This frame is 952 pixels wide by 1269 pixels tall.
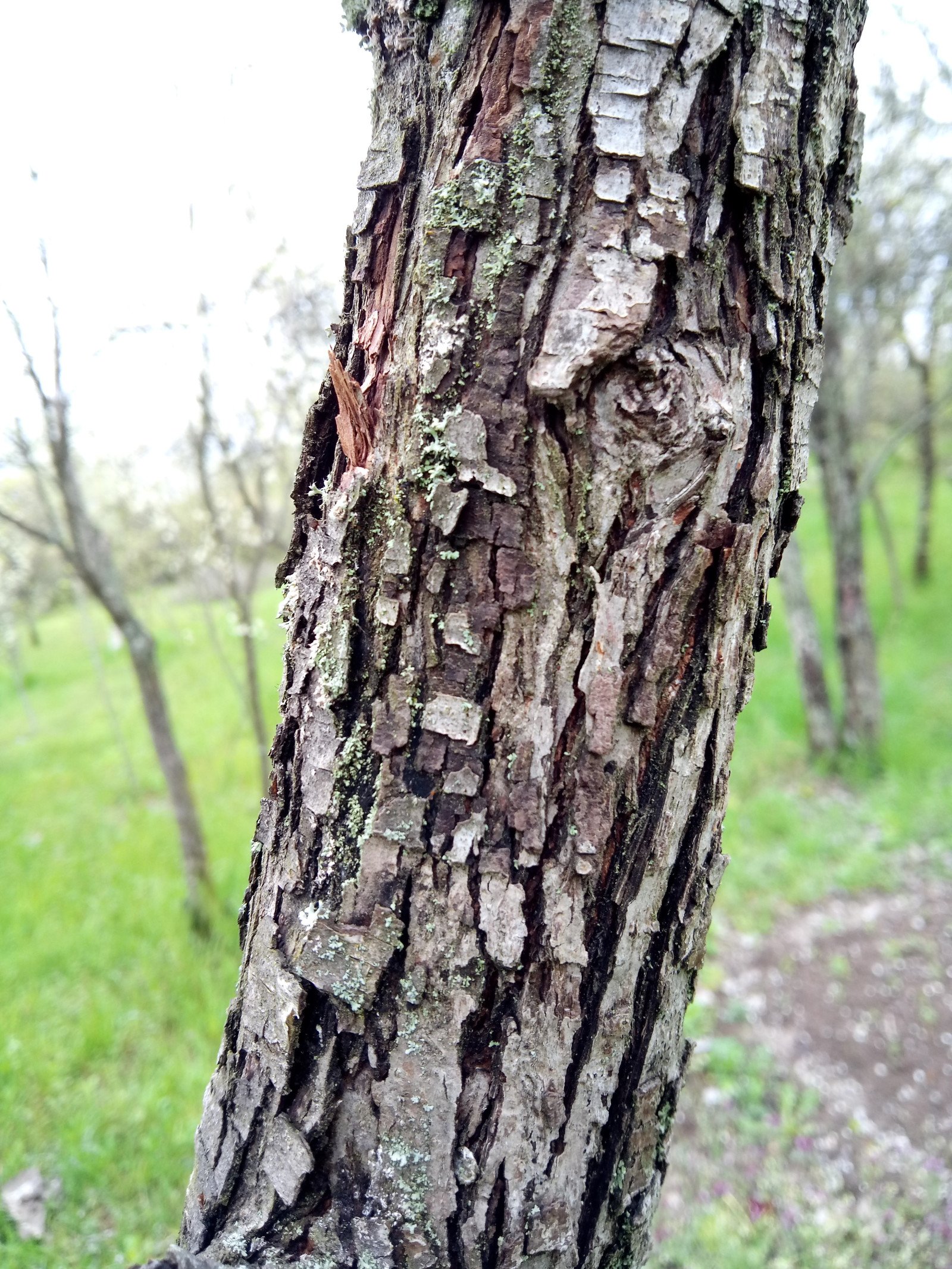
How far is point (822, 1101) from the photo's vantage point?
3.29 metres

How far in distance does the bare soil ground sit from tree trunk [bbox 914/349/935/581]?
27.6 ft

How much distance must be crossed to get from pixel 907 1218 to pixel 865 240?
6.75 metres

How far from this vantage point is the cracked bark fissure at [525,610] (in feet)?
2.74

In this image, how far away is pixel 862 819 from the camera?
5734 mm

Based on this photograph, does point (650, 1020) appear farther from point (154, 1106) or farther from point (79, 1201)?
point (154, 1106)

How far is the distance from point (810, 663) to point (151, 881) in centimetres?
545

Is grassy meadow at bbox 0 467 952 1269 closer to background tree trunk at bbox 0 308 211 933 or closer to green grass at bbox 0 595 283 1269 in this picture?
green grass at bbox 0 595 283 1269

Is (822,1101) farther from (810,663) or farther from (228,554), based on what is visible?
(228,554)

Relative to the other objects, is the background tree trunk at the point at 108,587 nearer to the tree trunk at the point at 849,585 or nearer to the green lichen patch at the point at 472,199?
the green lichen patch at the point at 472,199

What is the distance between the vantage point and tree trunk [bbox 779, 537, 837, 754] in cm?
646

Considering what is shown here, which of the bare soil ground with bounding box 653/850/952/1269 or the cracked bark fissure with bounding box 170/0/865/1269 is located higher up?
the cracked bark fissure with bounding box 170/0/865/1269

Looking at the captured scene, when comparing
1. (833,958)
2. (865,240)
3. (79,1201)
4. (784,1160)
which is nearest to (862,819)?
(833,958)

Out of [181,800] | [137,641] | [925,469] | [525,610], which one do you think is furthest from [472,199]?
[925,469]

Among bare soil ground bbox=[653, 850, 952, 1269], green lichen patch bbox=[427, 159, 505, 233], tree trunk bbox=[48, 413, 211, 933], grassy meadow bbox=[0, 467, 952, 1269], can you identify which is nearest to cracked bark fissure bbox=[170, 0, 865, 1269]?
green lichen patch bbox=[427, 159, 505, 233]
